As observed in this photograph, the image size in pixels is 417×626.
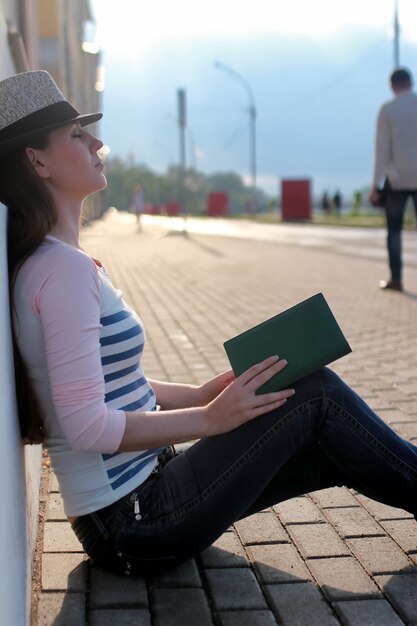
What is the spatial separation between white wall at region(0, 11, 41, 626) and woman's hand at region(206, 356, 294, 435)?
0.51 meters

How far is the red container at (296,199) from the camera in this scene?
43000 millimetres

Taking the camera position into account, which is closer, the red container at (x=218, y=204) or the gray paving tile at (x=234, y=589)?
the gray paving tile at (x=234, y=589)

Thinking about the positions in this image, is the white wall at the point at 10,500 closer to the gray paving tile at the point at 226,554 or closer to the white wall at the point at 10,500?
the white wall at the point at 10,500

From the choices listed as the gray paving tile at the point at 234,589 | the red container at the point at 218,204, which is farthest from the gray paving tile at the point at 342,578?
the red container at the point at 218,204

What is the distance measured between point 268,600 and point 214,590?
6.4 inches

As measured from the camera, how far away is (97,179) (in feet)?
7.86

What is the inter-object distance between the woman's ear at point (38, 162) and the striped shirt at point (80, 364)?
17 centimetres

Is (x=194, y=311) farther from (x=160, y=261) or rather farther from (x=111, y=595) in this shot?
(x=160, y=261)

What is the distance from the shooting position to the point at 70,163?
2.34 meters

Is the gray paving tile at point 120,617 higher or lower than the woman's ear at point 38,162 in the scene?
lower

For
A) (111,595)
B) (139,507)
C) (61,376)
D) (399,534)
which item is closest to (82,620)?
(111,595)

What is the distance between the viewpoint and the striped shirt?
218 centimetres

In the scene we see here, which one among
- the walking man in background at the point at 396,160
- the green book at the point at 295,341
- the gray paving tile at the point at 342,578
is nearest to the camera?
the green book at the point at 295,341

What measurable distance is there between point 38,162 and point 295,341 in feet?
2.64
